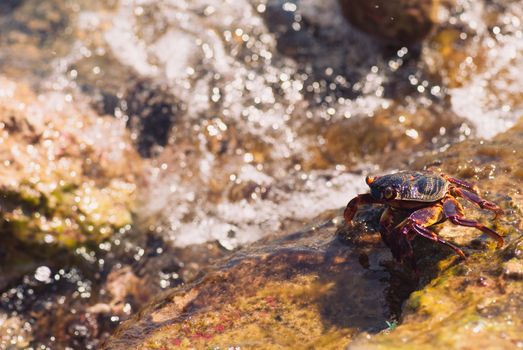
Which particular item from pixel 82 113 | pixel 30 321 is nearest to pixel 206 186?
pixel 82 113

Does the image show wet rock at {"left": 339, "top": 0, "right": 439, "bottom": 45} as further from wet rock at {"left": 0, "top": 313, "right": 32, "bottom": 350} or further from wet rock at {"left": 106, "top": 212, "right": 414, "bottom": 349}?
wet rock at {"left": 0, "top": 313, "right": 32, "bottom": 350}

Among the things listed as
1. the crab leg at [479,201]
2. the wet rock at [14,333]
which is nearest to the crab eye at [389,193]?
the crab leg at [479,201]

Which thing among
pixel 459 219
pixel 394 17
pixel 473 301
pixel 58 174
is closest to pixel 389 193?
pixel 459 219

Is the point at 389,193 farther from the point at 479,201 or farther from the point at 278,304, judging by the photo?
the point at 278,304

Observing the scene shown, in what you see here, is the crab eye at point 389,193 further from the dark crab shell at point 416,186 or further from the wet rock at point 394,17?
the wet rock at point 394,17

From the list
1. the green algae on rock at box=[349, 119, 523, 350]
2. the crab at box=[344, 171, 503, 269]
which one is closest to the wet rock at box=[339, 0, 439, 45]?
the green algae on rock at box=[349, 119, 523, 350]

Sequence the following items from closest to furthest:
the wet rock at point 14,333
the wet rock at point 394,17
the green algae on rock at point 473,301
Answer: the green algae on rock at point 473,301 < the wet rock at point 14,333 < the wet rock at point 394,17
